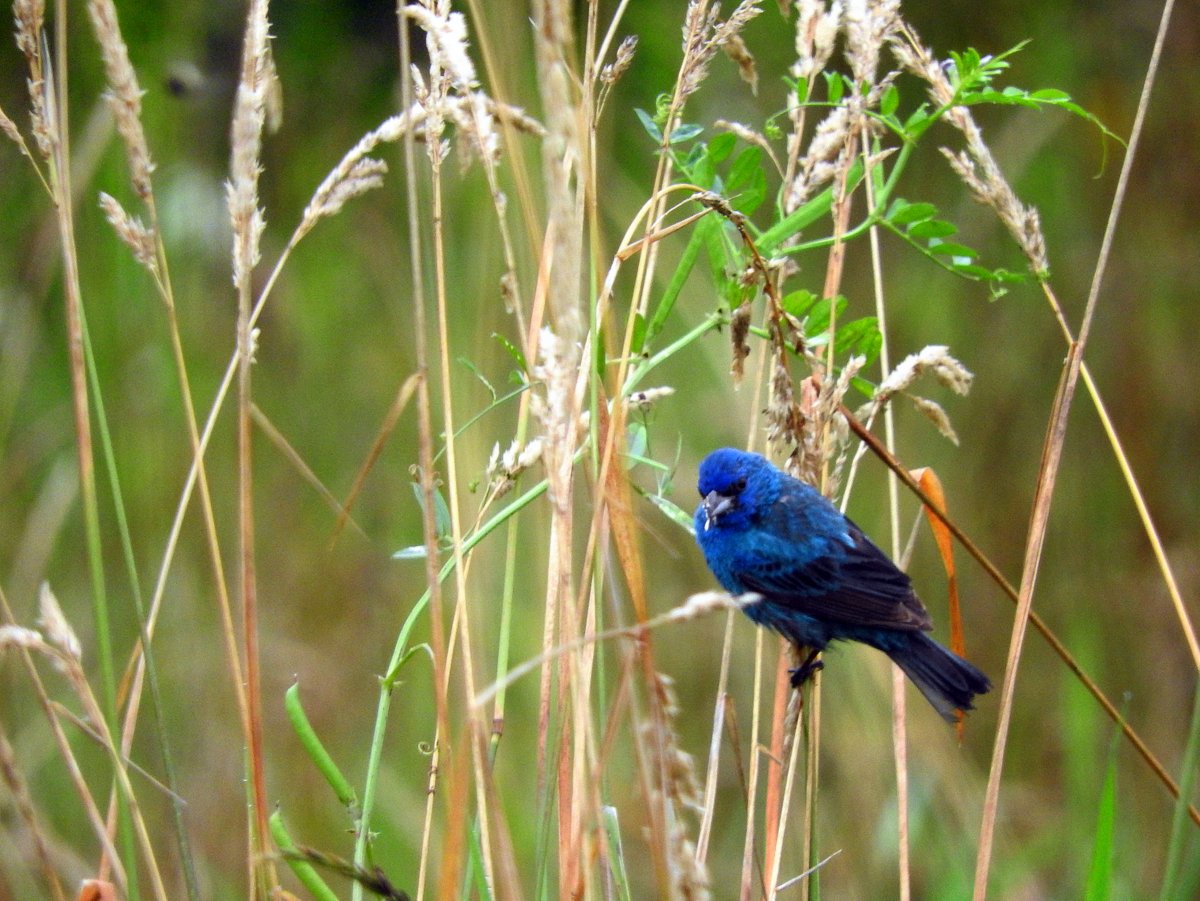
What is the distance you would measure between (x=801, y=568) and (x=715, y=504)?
249 mm

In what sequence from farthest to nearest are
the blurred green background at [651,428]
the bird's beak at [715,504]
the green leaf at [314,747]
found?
the blurred green background at [651,428] < the bird's beak at [715,504] < the green leaf at [314,747]

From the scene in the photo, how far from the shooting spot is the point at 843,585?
8.41 ft

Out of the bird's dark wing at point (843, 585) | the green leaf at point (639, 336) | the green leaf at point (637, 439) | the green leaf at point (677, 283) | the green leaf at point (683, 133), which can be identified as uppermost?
the green leaf at point (683, 133)

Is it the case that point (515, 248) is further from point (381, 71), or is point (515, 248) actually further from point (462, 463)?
point (381, 71)

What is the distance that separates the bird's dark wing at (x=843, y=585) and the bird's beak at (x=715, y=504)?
0.15 meters

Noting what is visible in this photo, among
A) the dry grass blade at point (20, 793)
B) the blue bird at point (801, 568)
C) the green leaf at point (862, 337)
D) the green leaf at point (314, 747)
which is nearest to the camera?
the dry grass blade at point (20, 793)

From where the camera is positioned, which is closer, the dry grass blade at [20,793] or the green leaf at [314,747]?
the dry grass blade at [20,793]

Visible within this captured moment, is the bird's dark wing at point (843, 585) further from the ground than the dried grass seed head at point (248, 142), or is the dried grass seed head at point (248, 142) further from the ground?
the dried grass seed head at point (248, 142)

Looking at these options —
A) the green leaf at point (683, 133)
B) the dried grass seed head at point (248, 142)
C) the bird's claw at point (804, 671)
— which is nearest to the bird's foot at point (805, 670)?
the bird's claw at point (804, 671)

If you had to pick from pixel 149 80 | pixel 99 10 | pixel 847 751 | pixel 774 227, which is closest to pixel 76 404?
pixel 99 10

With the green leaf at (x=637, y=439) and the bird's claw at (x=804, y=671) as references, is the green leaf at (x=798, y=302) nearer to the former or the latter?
the green leaf at (x=637, y=439)

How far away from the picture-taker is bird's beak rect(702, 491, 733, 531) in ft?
8.43

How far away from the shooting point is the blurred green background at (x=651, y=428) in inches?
129

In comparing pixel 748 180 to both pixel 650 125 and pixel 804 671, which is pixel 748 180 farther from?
pixel 804 671
